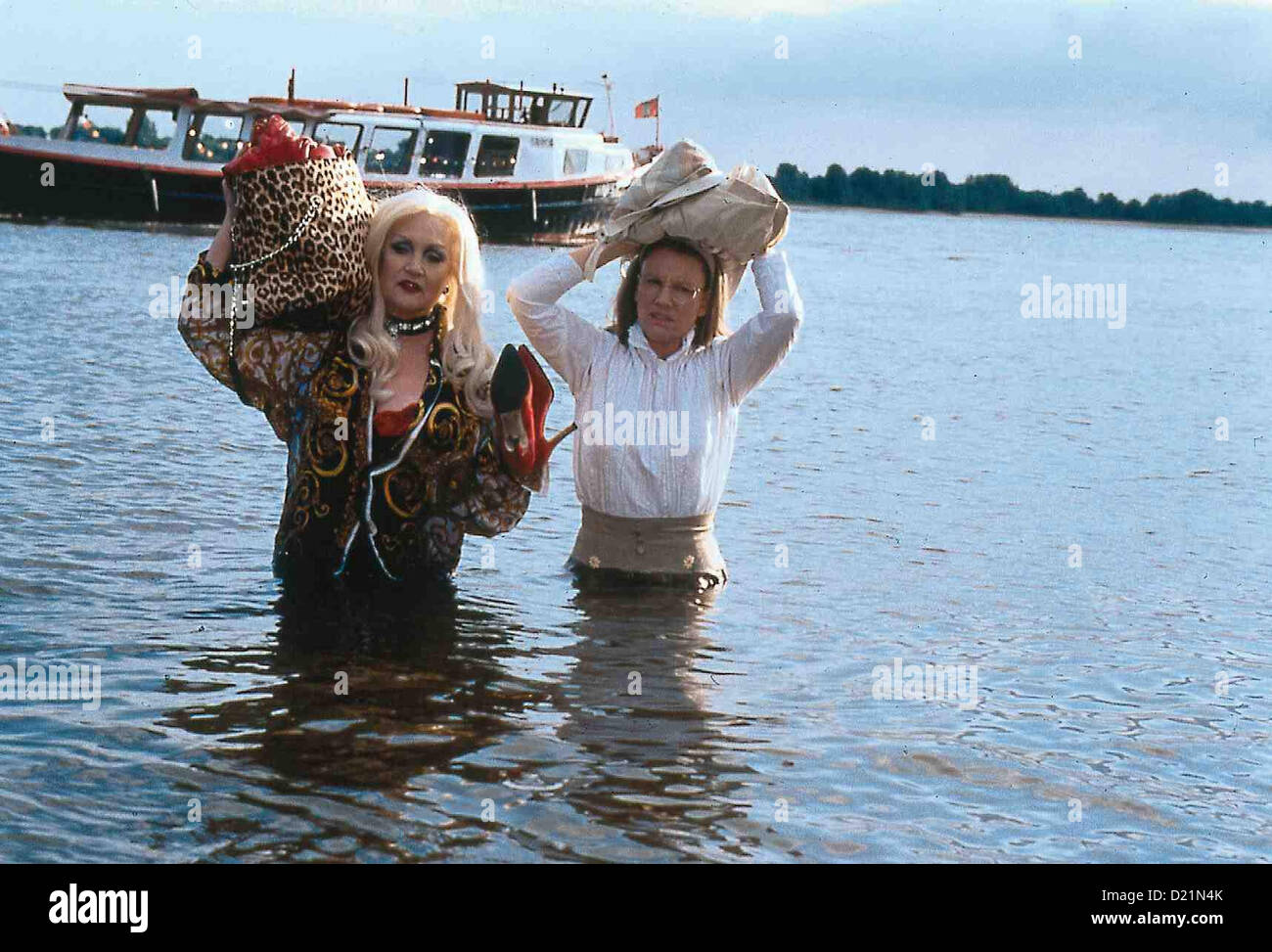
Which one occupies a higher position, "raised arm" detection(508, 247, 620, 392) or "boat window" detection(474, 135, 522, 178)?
"boat window" detection(474, 135, 522, 178)

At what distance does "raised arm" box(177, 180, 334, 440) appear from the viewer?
562cm

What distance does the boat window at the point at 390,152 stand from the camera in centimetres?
3681

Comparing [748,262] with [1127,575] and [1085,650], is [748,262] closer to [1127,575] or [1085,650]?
[1085,650]

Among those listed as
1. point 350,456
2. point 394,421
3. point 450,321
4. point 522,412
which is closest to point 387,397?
point 394,421

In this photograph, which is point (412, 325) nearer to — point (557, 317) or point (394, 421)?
point (394, 421)

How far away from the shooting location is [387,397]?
19.0 ft

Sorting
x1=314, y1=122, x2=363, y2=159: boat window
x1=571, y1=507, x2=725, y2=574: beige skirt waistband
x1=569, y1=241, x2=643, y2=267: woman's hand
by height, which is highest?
x1=314, y1=122, x2=363, y2=159: boat window

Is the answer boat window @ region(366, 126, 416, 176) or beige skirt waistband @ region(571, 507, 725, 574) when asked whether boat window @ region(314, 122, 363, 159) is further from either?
beige skirt waistband @ region(571, 507, 725, 574)

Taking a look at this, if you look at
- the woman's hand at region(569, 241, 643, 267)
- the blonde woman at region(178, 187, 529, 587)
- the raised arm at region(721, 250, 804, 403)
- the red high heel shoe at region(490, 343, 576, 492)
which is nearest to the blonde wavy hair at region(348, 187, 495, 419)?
the blonde woman at region(178, 187, 529, 587)

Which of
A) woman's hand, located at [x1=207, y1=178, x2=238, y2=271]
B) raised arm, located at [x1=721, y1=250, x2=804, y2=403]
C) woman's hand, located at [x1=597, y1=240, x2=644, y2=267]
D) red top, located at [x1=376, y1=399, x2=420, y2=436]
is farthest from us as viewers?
woman's hand, located at [x1=597, y1=240, x2=644, y2=267]

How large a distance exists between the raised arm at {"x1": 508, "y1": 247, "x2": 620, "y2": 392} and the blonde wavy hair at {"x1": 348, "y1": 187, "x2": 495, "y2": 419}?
0.56ft

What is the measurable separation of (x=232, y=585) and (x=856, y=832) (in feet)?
11.1
